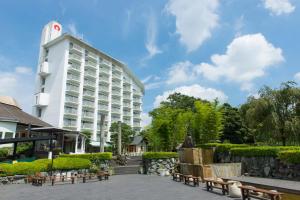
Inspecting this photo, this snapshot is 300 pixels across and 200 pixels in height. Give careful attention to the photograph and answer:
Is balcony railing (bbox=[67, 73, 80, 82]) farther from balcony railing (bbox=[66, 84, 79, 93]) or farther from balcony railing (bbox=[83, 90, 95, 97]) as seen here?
balcony railing (bbox=[83, 90, 95, 97])

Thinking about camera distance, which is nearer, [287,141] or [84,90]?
[287,141]

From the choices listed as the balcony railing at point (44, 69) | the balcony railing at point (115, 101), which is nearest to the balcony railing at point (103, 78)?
the balcony railing at point (115, 101)

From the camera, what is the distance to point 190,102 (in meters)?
51.0

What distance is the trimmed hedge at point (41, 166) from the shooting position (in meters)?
18.1

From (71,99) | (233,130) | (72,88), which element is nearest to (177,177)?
(233,130)

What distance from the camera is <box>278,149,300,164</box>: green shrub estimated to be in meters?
14.6

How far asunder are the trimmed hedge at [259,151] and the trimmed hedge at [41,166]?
12269mm

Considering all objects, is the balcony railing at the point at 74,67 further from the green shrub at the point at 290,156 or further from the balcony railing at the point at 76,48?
the green shrub at the point at 290,156

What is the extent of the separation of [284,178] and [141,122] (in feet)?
211

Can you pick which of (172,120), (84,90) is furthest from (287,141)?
(84,90)

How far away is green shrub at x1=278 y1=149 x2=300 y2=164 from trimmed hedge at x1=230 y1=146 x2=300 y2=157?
621 mm

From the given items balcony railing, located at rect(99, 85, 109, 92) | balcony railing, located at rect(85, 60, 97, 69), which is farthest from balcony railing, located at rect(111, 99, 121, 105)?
balcony railing, located at rect(85, 60, 97, 69)

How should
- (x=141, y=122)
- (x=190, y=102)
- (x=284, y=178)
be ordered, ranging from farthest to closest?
(x=141, y=122) < (x=190, y=102) < (x=284, y=178)

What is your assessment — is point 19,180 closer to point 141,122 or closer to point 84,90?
point 84,90
